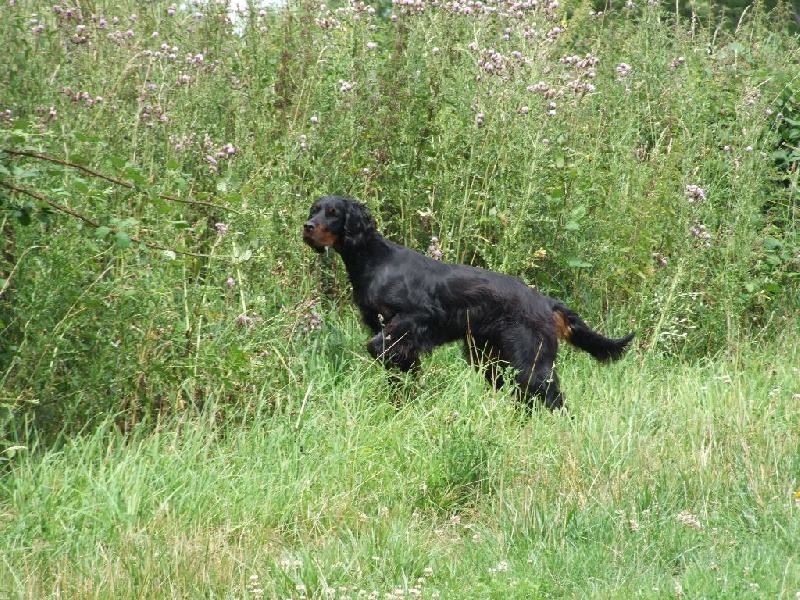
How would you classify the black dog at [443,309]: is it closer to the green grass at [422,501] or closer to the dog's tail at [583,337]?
the dog's tail at [583,337]

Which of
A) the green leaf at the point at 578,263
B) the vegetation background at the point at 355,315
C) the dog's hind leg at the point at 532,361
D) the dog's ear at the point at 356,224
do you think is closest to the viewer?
the vegetation background at the point at 355,315

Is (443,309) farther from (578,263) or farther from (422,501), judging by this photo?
(422,501)

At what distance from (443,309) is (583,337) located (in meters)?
0.83

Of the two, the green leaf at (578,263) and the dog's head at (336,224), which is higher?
the dog's head at (336,224)

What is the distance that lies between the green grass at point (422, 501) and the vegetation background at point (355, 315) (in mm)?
17

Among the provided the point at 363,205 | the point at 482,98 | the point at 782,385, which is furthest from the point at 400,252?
the point at 782,385

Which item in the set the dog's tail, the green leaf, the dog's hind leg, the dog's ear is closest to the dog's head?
the dog's ear

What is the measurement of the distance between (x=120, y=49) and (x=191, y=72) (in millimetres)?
467

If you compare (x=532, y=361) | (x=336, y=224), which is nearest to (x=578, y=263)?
(x=532, y=361)

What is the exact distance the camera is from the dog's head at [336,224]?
239 inches

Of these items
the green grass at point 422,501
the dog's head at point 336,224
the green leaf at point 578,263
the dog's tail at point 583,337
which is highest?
the dog's head at point 336,224

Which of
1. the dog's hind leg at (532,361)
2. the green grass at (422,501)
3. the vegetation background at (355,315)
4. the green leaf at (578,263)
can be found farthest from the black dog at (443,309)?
the green leaf at (578,263)

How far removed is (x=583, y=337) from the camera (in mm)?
6141

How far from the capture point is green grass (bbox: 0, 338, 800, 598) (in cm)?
359
